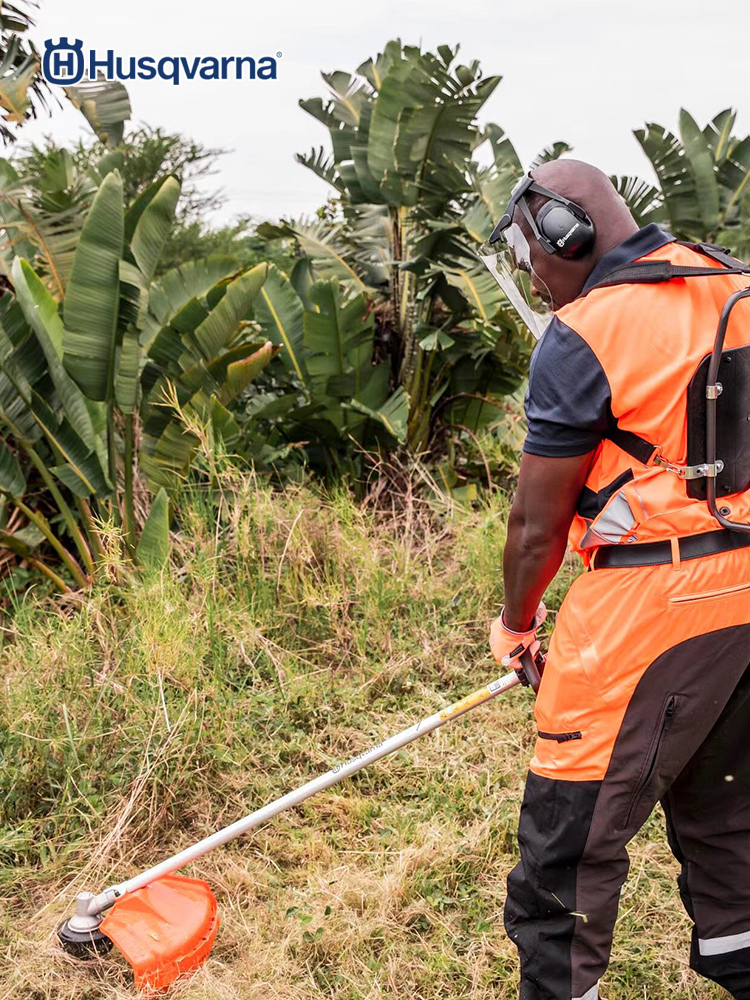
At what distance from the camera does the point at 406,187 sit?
269 inches

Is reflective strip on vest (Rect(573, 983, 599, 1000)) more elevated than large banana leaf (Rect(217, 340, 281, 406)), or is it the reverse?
large banana leaf (Rect(217, 340, 281, 406))

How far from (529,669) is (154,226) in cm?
381

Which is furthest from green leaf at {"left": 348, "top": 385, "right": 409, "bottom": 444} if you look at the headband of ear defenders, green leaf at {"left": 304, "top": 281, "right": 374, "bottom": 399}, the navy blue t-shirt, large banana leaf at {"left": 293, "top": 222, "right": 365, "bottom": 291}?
the navy blue t-shirt

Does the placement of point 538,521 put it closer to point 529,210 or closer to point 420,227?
point 529,210

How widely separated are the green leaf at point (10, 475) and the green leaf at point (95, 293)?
0.72m

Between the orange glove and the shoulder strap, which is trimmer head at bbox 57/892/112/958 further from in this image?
the shoulder strap

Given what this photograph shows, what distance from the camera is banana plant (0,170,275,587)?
16.2ft

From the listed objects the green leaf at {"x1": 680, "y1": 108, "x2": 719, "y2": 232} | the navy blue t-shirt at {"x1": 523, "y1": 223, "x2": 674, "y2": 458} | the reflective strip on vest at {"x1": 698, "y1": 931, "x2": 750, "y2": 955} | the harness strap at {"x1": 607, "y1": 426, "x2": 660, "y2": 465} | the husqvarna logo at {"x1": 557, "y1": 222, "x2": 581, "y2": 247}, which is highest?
the green leaf at {"x1": 680, "y1": 108, "x2": 719, "y2": 232}

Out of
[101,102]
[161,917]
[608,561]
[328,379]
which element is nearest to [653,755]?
[608,561]

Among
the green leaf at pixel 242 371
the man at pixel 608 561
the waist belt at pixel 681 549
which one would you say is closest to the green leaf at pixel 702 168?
the green leaf at pixel 242 371

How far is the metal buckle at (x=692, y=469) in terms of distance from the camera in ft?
6.35

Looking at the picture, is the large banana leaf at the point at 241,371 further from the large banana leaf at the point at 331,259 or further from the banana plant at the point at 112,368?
the large banana leaf at the point at 331,259

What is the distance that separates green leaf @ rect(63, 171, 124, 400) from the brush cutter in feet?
9.64

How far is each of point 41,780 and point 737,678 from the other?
104 inches
